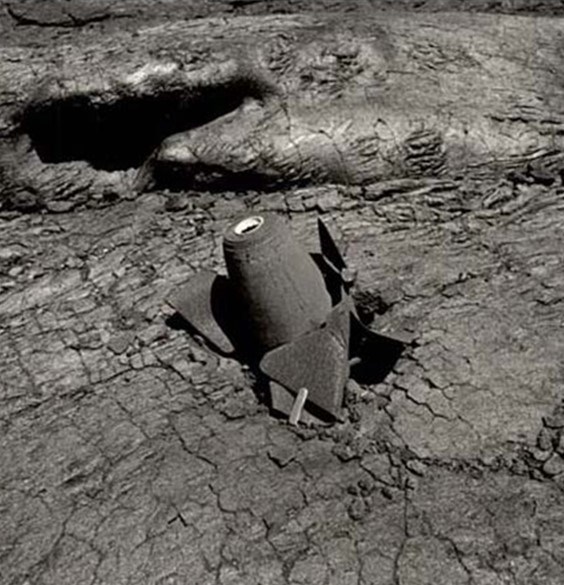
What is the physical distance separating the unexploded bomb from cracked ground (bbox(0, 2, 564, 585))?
0.29 ft

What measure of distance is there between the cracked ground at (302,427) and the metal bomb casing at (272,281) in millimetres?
225

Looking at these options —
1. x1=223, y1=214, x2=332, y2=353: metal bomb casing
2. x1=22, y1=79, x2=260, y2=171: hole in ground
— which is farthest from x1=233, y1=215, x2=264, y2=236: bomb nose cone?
x1=22, y1=79, x2=260, y2=171: hole in ground

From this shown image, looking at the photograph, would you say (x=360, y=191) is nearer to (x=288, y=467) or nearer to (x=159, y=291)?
(x=159, y=291)

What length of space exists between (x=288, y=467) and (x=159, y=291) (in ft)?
3.86

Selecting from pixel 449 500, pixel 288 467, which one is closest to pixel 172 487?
pixel 288 467

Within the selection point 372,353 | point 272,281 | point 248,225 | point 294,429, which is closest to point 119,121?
point 248,225

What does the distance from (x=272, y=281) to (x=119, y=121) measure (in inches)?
64.3

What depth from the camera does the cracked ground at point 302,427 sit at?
275cm

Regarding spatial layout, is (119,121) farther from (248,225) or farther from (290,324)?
(290,324)

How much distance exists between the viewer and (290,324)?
340 cm

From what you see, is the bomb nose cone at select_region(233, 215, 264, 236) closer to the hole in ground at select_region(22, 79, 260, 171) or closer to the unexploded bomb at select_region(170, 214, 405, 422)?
the unexploded bomb at select_region(170, 214, 405, 422)

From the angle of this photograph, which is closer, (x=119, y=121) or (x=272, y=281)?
(x=272, y=281)

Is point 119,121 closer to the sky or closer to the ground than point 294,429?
closer to the sky

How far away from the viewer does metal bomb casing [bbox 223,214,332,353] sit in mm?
3338
